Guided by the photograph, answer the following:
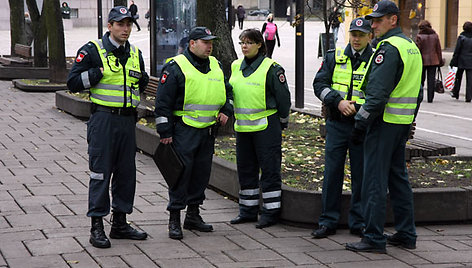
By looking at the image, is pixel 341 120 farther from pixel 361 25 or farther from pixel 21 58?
pixel 21 58

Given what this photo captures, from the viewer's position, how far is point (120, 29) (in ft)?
22.0

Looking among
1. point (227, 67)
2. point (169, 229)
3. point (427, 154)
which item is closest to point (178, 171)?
point (169, 229)

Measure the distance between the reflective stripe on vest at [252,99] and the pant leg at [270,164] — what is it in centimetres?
7

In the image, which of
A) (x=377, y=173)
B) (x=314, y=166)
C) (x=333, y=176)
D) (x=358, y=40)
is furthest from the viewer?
(x=314, y=166)

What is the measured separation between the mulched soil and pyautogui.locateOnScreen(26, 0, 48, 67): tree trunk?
10.8 meters

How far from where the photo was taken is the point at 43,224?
285 inches

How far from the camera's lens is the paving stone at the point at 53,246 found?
21.0 feet

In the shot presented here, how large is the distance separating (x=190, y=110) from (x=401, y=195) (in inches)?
71.4

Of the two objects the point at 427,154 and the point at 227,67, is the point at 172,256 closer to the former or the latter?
the point at 427,154

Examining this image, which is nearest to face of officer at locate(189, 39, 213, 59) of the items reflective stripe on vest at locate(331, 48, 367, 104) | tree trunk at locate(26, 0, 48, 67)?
reflective stripe on vest at locate(331, 48, 367, 104)

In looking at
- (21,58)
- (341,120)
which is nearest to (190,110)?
(341,120)

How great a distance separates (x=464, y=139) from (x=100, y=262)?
7.50m

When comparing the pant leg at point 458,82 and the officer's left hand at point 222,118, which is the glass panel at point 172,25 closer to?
the pant leg at point 458,82

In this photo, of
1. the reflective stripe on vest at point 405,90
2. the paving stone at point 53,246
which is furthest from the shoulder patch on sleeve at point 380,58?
the paving stone at point 53,246
